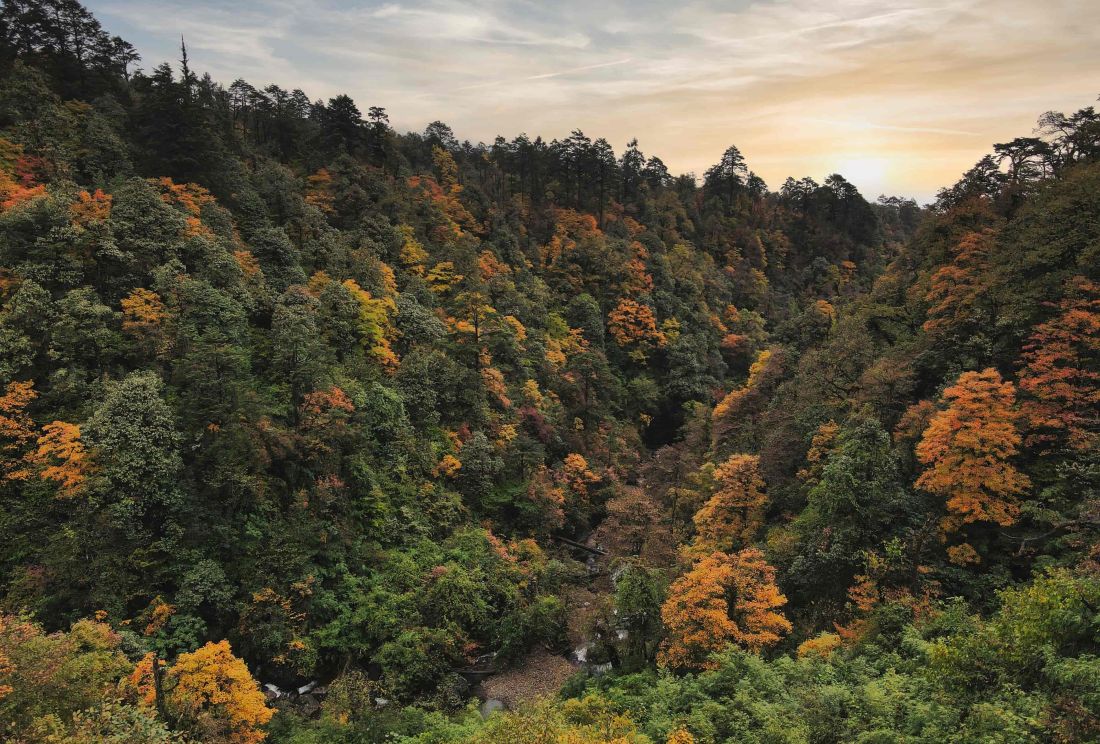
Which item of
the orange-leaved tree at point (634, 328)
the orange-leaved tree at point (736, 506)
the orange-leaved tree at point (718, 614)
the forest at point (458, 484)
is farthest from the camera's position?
the orange-leaved tree at point (634, 328)

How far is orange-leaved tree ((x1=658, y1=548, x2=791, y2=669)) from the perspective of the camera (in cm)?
2116

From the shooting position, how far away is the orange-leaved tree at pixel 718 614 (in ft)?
69.4

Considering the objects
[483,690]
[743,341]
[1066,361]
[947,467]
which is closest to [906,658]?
[947,467]

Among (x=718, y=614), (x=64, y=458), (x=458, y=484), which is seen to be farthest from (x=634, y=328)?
(x=64, y=458)

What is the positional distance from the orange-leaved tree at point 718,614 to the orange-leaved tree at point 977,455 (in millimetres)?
7735

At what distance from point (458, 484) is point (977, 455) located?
28637 millimetres

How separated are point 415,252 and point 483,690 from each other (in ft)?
122

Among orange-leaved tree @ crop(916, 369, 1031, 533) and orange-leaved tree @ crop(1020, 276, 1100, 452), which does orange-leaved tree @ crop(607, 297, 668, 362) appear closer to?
orange-leaved tree @ crop(1020, 276, 1100, 452)

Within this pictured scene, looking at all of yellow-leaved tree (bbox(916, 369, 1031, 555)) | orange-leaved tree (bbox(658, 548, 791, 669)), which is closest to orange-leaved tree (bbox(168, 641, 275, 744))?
orange-leaved tree (bbox(658, 548, 791, 669))

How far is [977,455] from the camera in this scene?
21.2 metres

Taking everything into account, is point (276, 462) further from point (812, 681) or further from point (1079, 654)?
point (1079, 654)

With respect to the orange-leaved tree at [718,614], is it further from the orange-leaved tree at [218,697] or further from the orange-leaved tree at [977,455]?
the orange-leaved tree at [218,697]

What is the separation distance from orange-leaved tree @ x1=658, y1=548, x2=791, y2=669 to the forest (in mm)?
141

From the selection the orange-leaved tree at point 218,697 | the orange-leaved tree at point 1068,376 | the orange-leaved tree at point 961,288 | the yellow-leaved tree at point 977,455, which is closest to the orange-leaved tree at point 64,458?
the orange-leaved tree at point 218,697
